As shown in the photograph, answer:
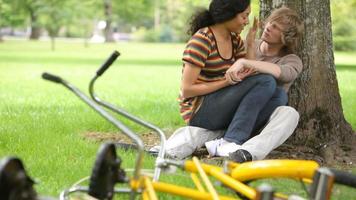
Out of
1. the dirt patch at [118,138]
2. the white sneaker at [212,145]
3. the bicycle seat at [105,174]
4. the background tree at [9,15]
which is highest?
the background tree at [9,15]

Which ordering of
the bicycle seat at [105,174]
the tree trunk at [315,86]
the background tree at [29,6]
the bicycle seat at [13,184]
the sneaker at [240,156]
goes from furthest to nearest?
the background tree at [29,6], the tree trunk at [315,86], the sneaker at [240,156], the bicycle seat at [105,174], the bicycle seat at [13,184]

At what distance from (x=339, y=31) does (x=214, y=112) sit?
39148mm

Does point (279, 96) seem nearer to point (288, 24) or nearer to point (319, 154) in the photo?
point (288, 24)

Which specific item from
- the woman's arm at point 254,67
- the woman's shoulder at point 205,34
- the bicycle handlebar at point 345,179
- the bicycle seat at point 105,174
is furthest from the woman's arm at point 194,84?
the bicycle handlebar at point 345,179

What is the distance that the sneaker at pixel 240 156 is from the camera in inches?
168

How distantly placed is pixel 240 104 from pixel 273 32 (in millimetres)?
568

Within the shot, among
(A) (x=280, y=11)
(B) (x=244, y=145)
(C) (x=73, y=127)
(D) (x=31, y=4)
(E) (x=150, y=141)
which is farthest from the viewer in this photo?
(D) (x=31, y=4)

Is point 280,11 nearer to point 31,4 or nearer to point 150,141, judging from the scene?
point 150,141

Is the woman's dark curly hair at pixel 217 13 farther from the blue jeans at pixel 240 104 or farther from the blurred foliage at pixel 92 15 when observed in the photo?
the blurred foliage at pixel 92 15

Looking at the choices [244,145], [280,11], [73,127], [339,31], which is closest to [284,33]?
[280,11]

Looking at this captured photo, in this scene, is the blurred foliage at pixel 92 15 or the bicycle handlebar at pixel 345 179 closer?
the bicycle handlebar at pixel 345 179

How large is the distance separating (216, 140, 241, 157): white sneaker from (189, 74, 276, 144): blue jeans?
0.12 ft

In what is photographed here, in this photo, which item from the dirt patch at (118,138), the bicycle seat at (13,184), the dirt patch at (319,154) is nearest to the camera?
the bicycle seat at (13,184)

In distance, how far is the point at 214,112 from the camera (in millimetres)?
4680
